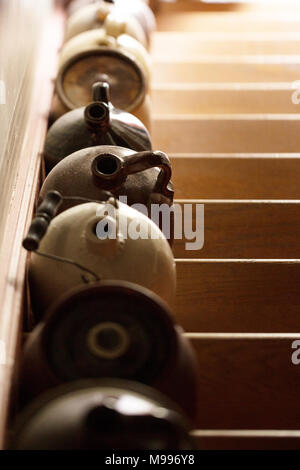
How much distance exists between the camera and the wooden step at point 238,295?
7.76 feet

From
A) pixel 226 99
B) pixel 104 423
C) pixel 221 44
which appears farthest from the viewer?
pixel 221 44

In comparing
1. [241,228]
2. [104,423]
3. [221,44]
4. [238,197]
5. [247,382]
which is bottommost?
[104,423]

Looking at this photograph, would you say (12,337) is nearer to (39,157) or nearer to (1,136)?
(1,136)

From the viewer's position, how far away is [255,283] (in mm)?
2447

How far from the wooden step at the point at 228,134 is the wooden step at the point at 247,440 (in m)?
1.68

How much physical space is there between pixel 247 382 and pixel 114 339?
0.59 m

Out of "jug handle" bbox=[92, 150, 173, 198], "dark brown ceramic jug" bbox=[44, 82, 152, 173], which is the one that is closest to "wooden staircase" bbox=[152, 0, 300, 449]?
"dark brown ceramic jug" bbox=[44, 82, 152, 173]

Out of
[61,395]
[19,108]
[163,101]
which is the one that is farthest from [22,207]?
[163,101]

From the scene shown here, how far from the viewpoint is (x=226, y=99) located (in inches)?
149

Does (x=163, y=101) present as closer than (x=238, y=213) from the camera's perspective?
No

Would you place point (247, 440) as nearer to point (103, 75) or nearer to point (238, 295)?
point (238, 295)

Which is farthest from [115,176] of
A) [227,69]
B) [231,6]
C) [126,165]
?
[231,6]

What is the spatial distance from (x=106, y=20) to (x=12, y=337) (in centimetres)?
185

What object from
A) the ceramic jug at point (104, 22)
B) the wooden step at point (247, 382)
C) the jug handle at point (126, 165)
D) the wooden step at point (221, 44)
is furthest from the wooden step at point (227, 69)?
the wooden step at point (247, 382)
